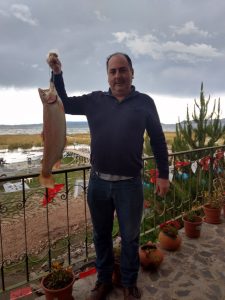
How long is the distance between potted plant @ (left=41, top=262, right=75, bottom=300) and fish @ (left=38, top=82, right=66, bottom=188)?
1061 mm

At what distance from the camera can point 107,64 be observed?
1.89 m

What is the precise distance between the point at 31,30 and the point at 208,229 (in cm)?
310

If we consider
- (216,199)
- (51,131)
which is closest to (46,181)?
(51,131)

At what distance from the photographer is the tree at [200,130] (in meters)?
6.75

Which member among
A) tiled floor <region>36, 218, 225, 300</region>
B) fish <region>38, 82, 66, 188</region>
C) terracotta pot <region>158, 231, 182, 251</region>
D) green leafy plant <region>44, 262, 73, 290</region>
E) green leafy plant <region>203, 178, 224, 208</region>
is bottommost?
tiled floor <region>36, 218, 225, 300</region>

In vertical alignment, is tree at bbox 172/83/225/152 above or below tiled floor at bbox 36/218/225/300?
above

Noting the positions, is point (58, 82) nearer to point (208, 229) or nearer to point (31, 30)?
point (31, 30)

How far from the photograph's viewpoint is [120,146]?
5.80 ft

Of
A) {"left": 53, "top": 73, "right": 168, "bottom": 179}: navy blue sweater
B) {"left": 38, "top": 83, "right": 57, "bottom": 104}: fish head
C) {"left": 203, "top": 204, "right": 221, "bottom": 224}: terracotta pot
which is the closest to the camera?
{"left": 38, "top": 83, "right": 57, "bottom": 104}: fish head

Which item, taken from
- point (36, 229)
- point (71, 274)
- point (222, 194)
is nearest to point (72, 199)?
point (36, 229)

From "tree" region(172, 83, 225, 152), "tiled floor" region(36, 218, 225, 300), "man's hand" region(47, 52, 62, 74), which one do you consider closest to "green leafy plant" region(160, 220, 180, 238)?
"tiled floor" region(36, 218, 225, 300)

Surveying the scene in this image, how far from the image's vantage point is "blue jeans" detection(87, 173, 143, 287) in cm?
187

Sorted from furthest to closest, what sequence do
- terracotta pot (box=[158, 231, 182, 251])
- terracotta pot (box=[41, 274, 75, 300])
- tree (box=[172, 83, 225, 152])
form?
1. tree (box=[172, 83, 225, 152])
2. terracotta pot (box=[158, 231, 182, 251])
3. terracotta pot (box=[41, 274, 75, 300])

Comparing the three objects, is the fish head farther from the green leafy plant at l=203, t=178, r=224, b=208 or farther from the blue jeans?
the green leafy plant at l=203, t=178, r=224, b=208
